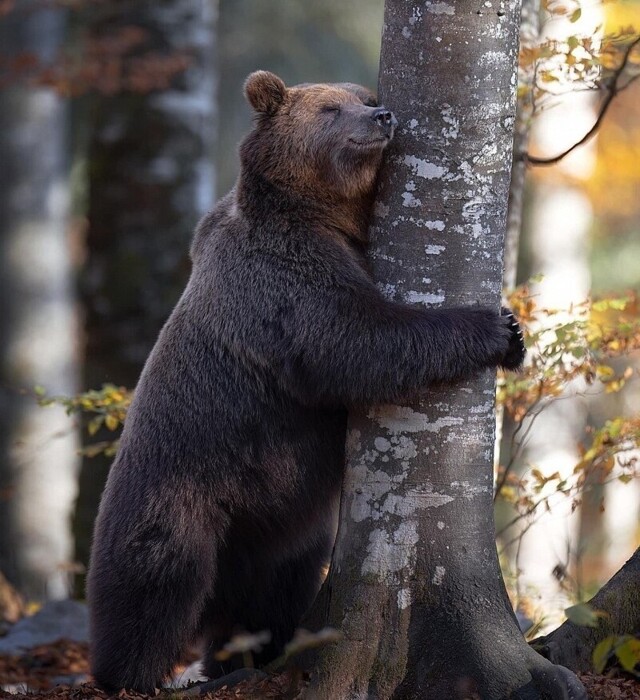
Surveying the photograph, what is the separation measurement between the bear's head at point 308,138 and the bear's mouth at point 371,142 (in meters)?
0.05

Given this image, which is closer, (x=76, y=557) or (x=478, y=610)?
(x=478, y=610)

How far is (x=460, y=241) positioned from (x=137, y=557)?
5.85 ft

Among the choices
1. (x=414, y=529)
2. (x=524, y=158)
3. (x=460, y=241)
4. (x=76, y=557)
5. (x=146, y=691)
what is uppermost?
(x=524, y=158)

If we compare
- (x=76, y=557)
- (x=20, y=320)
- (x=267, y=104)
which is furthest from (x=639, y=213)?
(x=267, y=104)

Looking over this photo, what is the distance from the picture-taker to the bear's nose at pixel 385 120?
357cm

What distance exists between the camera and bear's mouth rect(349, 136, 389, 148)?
11.9 feet

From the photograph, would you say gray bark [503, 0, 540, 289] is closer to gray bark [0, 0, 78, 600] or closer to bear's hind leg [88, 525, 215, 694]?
bear's hind leg [88, 525, 215, 694]

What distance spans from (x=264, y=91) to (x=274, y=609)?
2322 millimetres

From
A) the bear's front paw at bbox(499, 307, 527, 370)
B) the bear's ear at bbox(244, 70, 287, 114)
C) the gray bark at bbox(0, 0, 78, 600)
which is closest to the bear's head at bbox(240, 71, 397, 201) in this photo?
the bear's ear at bbox(244, 70, 287, 114)

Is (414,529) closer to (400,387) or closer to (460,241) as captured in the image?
(400,387)

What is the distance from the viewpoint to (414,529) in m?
3.53

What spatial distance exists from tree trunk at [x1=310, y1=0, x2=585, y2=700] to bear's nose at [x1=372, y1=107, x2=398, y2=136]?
0.05 m

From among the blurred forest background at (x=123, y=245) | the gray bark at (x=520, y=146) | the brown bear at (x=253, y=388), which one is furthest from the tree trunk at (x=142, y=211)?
the brown bear at (x=253, y=388)

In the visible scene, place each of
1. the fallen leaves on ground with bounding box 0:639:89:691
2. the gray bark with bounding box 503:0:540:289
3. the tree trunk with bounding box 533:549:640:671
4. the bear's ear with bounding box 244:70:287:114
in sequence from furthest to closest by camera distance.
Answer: the gray bark with bounding box 503:0:540:289, the fallen leaves on ground with bounding box 0:639:89:691, the bear's ear with bounding box 244:70:287:114, the tree trunk with bounding box 533:549:640:671
